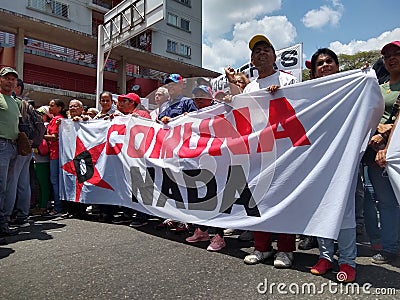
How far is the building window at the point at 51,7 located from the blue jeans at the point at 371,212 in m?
24.9

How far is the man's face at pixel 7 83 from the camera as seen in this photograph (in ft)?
13.3

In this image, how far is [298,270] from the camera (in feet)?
9.18

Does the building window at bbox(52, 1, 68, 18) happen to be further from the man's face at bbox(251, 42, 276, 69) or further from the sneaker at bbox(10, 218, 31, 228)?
the man's face at bbox(251, 42, 276, 69)

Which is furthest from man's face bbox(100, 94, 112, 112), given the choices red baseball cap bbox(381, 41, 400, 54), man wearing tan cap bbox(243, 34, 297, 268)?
red baseball cap bbox(381, 41, 400, 54)

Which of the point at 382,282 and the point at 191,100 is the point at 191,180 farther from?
the point at 382,282

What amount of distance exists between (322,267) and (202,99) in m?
2.21

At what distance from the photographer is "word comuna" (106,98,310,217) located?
311 cm

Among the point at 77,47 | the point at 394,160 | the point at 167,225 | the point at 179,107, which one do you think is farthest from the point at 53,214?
the point at 77,47

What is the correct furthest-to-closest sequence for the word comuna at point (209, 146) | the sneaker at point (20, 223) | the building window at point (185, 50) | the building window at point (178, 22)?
the building window at point (185, 50) < the building window at point (178, 22) < the sneaker at point (20, 223) < the word comuna at point (209, 146)

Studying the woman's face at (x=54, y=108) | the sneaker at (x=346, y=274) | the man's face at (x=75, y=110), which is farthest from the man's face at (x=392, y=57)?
the woman's face at (x=54, y=108)

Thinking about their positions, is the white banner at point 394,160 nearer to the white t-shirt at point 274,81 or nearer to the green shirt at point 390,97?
the green shirt at point 390,97

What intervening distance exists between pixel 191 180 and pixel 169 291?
1.50 m

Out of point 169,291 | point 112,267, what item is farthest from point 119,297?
point 112,267

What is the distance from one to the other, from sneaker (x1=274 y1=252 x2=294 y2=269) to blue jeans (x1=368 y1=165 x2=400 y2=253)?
0.81 meters
